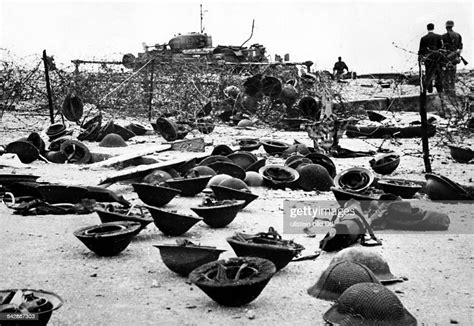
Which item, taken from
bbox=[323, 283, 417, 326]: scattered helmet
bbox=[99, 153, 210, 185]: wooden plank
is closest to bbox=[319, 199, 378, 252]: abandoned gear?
bbox=[323, 283, 417, 326]: scattered helmet

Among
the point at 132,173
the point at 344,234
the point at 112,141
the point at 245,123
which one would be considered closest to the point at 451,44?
the point at 245,123

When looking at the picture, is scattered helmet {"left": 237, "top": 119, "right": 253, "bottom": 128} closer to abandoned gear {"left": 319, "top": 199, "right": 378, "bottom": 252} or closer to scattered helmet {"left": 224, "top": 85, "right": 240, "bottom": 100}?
scattered helmet {"left": 224, "top": 85, "right": 240, "bottom": 100}

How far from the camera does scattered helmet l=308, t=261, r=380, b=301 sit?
162 inches

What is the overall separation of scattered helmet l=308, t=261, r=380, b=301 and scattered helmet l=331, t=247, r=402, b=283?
0.79 ft

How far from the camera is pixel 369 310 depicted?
3637 millimetres

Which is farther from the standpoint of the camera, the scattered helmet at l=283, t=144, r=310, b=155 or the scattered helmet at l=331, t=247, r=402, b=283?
the scattered helmet at l=283, t=144, r=310, b=155

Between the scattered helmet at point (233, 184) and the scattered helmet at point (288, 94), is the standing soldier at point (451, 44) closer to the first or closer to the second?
the scattered helmet at point (288, 94)

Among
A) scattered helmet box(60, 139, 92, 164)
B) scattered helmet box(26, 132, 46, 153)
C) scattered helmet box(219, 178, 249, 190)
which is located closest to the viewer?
scattered helmet box(219, 178, 249, 190)

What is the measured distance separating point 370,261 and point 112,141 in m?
8.53

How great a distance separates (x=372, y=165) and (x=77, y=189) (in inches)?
183

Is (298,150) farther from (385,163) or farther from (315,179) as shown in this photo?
(315,179)

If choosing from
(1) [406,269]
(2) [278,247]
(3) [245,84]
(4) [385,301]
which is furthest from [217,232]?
(3) [245,84]

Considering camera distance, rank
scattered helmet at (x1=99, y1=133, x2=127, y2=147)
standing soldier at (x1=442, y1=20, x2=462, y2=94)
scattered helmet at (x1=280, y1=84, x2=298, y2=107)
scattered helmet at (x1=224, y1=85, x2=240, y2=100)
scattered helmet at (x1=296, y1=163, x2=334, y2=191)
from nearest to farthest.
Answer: scattered helmet at (x1=296, y1=163, x2=334, y2=191), scattered helmet at (x1=99, y1=133, x2=127, y2=147), standing soldier at (x1=442, y1=20, x2=462, y2=94), scattered helmet at (x1=280, y1=84, x2=298, y2=107), scattered helmet at (x1=224, y1=85, x2=240, y2=100)

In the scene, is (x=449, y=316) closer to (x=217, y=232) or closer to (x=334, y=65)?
(x=217, y=232)
